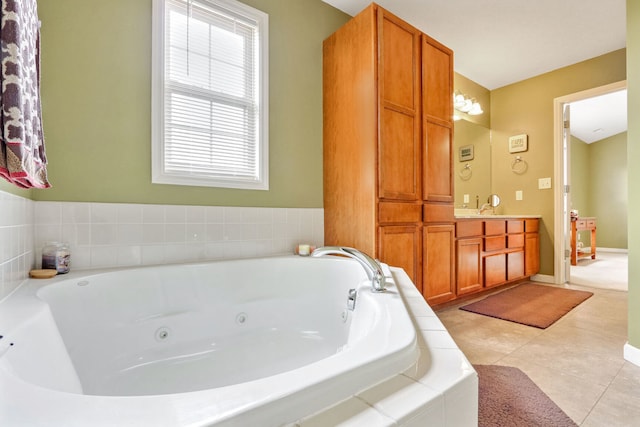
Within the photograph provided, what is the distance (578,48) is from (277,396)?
437 centimetres

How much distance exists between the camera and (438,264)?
2.52m

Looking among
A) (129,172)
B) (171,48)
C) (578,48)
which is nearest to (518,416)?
(129,172)

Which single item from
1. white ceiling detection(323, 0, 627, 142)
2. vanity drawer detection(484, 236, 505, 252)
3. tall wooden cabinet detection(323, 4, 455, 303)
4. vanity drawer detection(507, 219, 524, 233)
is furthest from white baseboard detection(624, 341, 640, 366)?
white ceiling detection(323, 0, 627, 142)

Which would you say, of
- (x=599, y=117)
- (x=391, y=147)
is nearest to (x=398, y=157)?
(x=391, y=147)

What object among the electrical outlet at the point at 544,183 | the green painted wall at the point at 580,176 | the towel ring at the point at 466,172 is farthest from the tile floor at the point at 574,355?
the green painted wall at the point at 580,176

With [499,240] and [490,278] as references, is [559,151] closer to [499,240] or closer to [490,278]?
[499,240]

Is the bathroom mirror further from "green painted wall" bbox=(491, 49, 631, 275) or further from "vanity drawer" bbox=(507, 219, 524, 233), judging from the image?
"vanity drawer" bbox=(507, 219, 524, 233)

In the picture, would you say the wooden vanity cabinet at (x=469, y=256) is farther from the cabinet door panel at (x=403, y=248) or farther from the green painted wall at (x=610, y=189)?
the green painted wall at (x=610, y=189)

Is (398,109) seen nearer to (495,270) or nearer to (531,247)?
(495,270)

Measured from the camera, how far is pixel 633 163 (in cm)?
169

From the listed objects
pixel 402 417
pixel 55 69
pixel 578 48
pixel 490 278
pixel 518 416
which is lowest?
pixel 518 416

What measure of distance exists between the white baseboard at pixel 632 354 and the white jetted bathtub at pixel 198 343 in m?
1.57

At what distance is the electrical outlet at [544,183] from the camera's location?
12.1ft

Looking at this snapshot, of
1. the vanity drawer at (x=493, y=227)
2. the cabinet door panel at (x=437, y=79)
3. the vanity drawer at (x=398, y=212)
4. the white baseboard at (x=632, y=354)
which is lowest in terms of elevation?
the white baseboard at (x=632, y=354)
